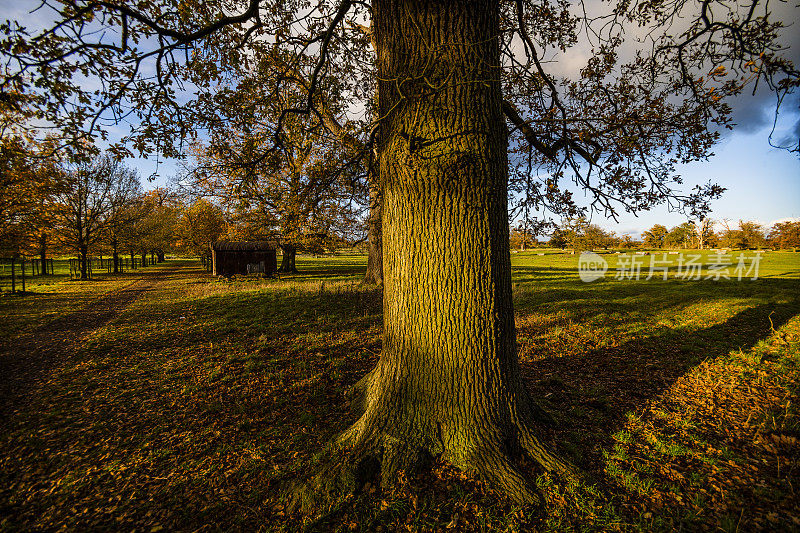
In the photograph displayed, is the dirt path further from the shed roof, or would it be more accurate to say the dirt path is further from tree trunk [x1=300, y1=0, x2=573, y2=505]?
the shed roof

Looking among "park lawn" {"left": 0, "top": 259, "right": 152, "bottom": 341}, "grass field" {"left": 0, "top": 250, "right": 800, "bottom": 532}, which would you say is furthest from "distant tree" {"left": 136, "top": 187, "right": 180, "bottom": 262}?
"grass field" {"left": 0, "top": 250, "right": 800, "bottom": 532}

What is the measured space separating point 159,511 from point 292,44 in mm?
7005

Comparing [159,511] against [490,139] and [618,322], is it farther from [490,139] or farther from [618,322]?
[618,322]

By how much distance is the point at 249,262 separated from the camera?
24.4 metres

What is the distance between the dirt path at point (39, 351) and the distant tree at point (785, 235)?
92.4 meters

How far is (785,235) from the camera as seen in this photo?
2216 inches

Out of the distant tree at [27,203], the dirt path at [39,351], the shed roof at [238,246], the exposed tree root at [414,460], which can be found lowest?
the dirt path at [39,351]

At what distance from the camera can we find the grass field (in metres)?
2.42

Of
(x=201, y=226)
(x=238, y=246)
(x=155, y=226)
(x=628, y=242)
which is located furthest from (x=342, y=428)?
(x=628, y=242)

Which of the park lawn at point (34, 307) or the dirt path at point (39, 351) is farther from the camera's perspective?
the park lawn at point (34, 307)

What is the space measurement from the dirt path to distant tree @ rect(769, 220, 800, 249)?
303 ft

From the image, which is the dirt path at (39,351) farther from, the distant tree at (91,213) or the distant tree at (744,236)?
the distant tree at (744,236)

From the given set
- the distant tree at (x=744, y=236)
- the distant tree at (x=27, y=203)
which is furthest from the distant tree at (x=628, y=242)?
the distant tree at (x=27, y=203)

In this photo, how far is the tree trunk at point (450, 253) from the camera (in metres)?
2.64
